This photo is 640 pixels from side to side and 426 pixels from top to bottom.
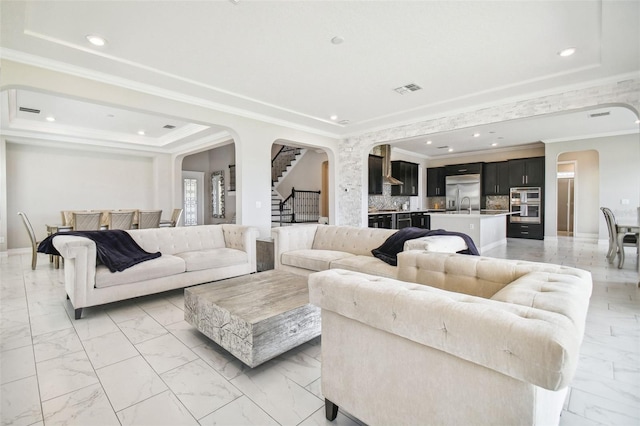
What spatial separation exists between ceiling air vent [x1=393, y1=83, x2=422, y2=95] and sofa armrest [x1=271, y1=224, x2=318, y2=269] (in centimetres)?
249

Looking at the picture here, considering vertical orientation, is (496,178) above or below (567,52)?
below

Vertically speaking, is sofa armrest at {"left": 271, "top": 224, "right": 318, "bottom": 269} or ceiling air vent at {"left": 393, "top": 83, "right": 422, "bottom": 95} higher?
ceiling air vent at {"left": 393, "top": 83, "right": 422, "bottom": 95}

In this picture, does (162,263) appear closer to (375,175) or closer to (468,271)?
(468,271)

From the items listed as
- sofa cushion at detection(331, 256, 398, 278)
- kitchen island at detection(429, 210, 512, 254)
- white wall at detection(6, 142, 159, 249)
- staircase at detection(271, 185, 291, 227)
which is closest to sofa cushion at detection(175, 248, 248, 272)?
sofa cushion at detection(331, 256, 398, 278)

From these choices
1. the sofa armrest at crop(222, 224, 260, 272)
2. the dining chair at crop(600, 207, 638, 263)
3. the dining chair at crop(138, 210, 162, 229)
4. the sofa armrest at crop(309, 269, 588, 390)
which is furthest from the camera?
the dining chair at crop(138, 210, 162, 229)

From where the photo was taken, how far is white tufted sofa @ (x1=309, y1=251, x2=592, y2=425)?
34.5 inches

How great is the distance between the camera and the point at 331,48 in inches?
129

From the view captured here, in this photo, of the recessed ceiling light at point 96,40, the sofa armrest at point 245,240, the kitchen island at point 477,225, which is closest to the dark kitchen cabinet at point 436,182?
the kitchen island at point 477,225

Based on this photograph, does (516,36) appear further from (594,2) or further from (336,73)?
(336,73)

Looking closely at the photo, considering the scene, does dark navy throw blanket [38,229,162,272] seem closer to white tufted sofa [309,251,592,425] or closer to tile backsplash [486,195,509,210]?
white tufted sofa [309,251,592,425]

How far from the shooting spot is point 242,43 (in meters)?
3.17

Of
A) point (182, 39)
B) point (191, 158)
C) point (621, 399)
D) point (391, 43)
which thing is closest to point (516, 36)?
point (391, 43)

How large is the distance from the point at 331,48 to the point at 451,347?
127 inches

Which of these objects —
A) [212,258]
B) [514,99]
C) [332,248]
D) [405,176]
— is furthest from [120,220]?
[405,176]
